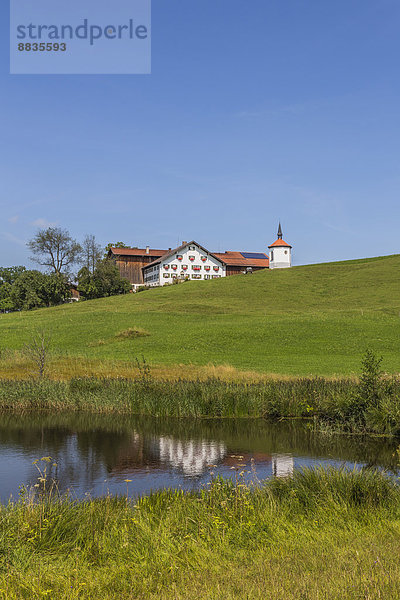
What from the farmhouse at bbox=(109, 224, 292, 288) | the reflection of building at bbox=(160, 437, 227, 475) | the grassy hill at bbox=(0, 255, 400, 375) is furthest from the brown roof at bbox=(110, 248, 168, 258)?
the reflection of building at bbox=(160, 437, 227, 475)

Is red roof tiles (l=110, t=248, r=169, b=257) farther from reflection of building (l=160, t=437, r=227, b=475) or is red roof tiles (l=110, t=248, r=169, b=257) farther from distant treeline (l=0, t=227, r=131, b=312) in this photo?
reflection of building (l=160, t=437, r=227, b=475)

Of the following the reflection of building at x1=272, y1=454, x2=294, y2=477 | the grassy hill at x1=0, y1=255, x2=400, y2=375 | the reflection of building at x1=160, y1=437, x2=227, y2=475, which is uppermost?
the grassy hill at x1=0, y1=255, x2=400, y2=375

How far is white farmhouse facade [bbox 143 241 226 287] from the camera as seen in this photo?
146m

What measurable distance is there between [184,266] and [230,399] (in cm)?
12638

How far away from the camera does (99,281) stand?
408 ft

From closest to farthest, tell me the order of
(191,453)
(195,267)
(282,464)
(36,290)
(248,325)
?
(282,464)
(191,453)
(248,325)
(36,290)
(195,267)

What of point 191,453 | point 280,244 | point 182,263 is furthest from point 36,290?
point 191,453

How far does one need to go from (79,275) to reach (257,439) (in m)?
108

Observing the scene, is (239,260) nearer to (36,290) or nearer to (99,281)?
(99,281)

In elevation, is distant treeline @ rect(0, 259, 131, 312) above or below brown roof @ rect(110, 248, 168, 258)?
below

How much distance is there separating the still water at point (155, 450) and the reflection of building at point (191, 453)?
0.09ft

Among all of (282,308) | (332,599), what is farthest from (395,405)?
(282,308)

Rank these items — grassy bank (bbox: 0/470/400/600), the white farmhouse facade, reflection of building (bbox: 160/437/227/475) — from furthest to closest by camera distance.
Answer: the white farmhouse facade, reflection of building (bbox: 160/437/227/475), grassy bank (bbox: 0/470/400/600)

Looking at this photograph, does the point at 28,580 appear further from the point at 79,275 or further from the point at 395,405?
the point at 79,275
